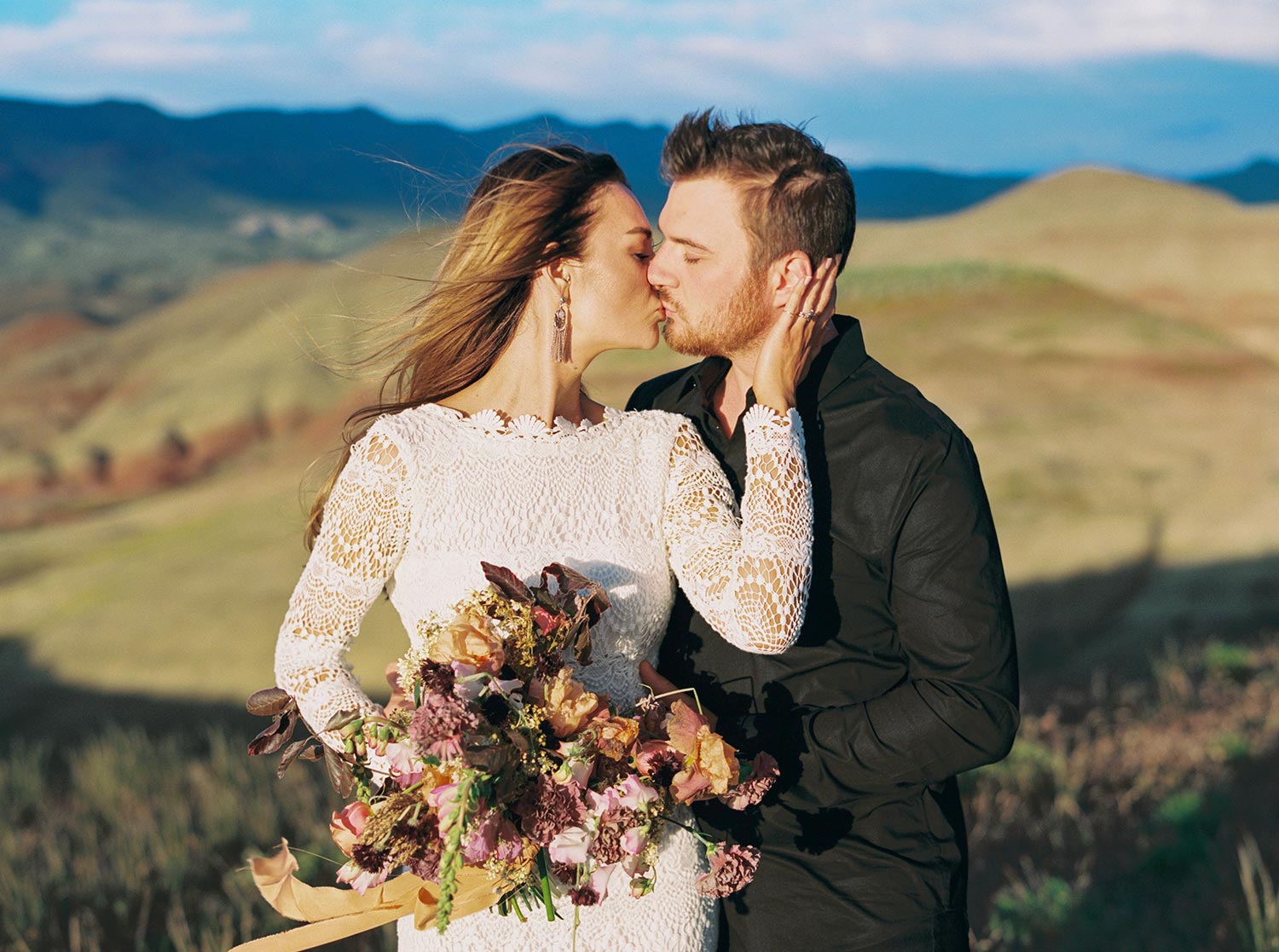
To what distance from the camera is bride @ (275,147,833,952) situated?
253 centimetres

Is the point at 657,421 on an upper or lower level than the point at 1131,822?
upper

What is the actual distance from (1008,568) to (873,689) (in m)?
8.62

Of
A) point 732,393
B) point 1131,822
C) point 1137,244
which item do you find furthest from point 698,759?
point 1137,244

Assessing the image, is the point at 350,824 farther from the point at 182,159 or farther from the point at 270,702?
the point at 182,159

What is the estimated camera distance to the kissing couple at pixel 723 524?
2562 mm

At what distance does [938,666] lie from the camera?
2639 millimetres

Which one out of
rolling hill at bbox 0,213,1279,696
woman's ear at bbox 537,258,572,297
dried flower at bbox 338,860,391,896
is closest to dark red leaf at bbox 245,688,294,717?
dried flower at bbox 338,860,391,896

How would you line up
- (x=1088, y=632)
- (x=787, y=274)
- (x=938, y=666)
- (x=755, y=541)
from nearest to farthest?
(x=755, y=541), (x=938, y=666), (x=787, y=274), (x=1088, y=632)

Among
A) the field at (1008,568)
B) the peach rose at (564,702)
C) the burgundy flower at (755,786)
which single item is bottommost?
the field at (1008,568)

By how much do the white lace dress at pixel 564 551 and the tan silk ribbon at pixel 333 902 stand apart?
21 cm

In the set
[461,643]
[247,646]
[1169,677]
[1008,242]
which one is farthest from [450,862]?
[1008,242]

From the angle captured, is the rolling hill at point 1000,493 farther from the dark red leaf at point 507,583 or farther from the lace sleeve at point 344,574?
the dark red leaf at point 507,583


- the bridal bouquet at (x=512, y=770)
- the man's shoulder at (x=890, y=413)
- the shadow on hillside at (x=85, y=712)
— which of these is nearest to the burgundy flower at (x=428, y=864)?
the bridal bouquet at (x=512, y=770)

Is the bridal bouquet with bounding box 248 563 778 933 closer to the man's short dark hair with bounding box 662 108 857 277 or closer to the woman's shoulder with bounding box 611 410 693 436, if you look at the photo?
the woman's shoulder with bounding box 611 410 693 436
